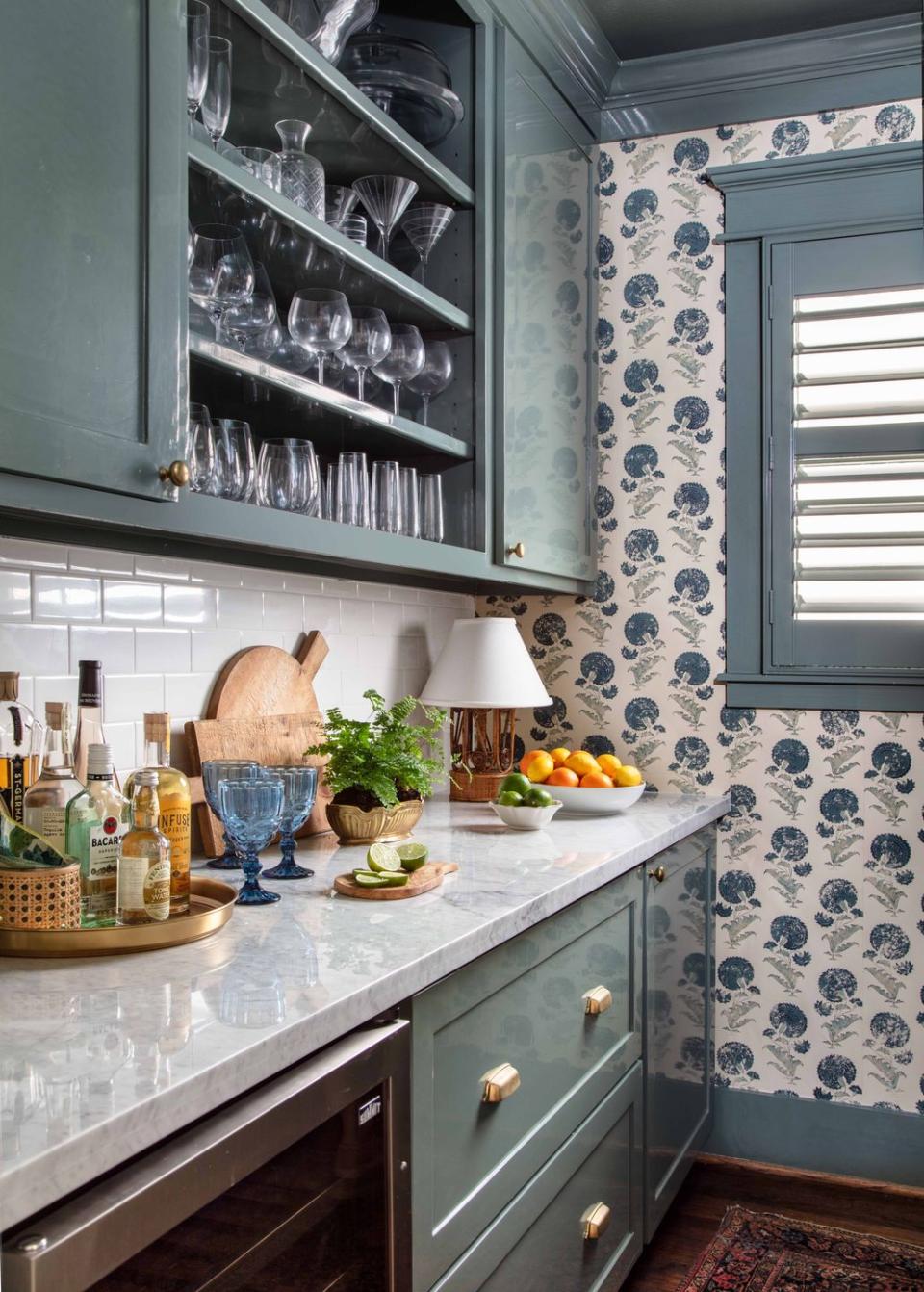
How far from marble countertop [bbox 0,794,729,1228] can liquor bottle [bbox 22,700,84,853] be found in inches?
6.9

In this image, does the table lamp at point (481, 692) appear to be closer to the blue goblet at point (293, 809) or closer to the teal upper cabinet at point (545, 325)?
the teal upper cabinet at point (545, 325)

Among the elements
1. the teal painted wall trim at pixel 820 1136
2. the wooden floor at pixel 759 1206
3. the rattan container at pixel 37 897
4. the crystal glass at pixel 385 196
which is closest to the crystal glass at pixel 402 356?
the crystal glass at pixel 385 196

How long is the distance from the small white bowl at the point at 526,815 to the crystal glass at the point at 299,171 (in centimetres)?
121

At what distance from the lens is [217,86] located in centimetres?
171

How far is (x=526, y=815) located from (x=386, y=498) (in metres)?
0.72

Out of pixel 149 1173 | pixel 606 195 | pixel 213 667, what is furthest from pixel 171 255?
pixel 606 195

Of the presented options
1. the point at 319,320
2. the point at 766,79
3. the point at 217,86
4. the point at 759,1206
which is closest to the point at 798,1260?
the point at 759,1206

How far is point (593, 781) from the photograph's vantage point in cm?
269

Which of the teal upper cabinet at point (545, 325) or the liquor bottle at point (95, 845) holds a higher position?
the teal upper cabinet at point (545, 325)

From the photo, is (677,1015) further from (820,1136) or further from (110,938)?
(110,938)

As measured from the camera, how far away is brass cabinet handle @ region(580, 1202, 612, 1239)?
2.01m

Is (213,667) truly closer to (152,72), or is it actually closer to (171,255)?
(171,255)

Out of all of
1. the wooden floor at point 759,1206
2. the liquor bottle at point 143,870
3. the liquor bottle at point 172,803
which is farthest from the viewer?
the wooden floor at point 759,1206

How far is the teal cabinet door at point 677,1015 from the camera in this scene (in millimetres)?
2432
